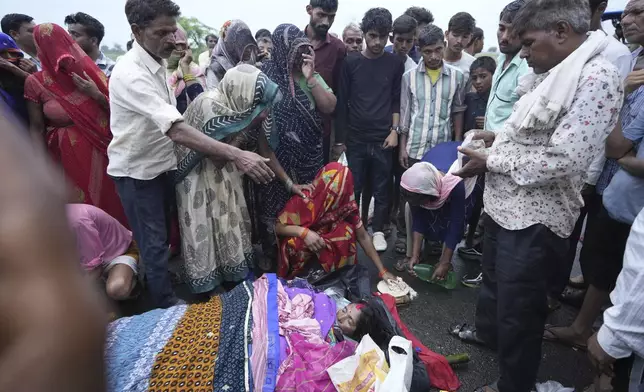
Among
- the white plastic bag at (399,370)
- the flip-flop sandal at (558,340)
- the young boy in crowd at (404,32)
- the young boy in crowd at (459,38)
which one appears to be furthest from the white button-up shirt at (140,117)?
the young boy in crowd at (459,38)

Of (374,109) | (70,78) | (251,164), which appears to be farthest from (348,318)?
(70,78)

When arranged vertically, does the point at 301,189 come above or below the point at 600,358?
above

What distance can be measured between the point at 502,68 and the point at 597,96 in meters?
1.68

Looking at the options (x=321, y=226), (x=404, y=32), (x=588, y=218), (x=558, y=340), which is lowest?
(x=558, y=340)

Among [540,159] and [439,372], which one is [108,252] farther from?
[540,159]

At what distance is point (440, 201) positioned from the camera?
112 inches

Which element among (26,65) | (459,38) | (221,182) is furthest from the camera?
(459,38)

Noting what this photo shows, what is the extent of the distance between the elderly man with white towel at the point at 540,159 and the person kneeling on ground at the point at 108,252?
209cm

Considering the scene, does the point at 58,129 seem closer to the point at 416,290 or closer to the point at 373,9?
the point at 373,9

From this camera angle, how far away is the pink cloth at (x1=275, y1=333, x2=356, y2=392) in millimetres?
1693

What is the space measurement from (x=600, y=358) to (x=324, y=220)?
6.15ft

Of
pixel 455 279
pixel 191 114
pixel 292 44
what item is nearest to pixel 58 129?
pixel 191 114

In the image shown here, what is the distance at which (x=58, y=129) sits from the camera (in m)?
2.98

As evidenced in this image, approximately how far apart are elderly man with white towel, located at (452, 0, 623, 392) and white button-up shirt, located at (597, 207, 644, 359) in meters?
0.35
